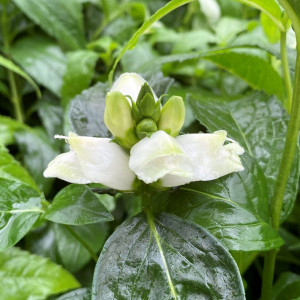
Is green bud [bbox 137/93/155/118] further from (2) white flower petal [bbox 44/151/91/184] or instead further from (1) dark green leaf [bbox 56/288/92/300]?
(1) dark green leaf [bbox 56/288/92/300]

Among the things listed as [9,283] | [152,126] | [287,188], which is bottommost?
[9,283]

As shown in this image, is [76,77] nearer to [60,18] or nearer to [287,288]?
[60,18]

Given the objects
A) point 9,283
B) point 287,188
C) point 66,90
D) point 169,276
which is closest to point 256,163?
point 287,188

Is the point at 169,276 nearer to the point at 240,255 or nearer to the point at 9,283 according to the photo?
the point at 240,255

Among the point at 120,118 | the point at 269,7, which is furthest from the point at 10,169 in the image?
the point at 269,7

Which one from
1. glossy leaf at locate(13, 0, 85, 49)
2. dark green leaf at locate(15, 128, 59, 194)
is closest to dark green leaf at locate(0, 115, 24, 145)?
dark green leaf at locate(15, 128, 59, 194)

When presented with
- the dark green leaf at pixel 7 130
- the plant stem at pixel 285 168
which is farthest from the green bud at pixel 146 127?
the dark green leaf at pixel 7 130
